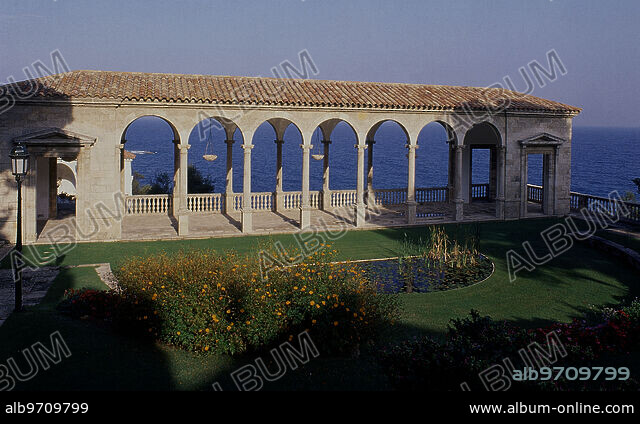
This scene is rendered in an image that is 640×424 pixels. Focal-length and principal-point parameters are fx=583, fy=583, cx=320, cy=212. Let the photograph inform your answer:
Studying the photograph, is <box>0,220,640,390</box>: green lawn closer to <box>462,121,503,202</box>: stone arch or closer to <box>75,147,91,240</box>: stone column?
<box>75,147,91,240</box>: stone column

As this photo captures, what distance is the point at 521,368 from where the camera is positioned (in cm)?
793

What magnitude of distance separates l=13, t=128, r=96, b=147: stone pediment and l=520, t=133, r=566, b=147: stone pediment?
54.4ft

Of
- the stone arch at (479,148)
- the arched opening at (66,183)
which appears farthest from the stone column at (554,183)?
the arched opening at (66,183)

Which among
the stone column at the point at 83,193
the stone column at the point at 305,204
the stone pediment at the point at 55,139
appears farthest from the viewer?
the stone column at the point at 305,204

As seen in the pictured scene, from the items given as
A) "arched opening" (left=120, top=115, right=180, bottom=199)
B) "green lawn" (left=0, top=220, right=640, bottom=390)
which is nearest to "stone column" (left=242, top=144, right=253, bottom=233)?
"green lawn" (left=0, top=220, right=640, bottom=390)

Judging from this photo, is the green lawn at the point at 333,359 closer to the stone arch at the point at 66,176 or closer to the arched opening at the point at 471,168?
the arched opening at the point at 471,168

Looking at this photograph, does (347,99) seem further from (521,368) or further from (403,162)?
(403,162)

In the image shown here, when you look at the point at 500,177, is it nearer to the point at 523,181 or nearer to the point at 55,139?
the point at 523,181

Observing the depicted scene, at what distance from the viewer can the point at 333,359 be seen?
8.72m

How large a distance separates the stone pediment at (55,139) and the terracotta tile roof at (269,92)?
1084 mm

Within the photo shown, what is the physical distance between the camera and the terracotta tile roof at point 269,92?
18.9 m

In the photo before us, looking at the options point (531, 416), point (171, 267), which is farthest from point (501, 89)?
point (531, 416)

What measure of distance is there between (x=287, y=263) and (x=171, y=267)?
210cm

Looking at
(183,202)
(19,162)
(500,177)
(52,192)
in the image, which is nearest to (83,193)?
(183,202)
